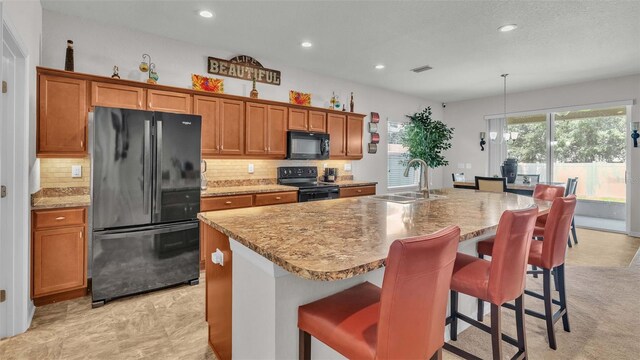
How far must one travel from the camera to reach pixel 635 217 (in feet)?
17.7

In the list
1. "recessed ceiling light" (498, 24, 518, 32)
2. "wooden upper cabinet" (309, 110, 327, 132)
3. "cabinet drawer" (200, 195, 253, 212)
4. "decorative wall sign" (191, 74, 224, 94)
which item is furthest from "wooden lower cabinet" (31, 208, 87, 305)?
"recessed ceiling light" (498, 24, 518, 32)

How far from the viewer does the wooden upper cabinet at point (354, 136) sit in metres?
5.56

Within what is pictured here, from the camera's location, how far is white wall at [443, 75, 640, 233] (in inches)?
213

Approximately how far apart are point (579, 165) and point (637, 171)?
33.7 inches

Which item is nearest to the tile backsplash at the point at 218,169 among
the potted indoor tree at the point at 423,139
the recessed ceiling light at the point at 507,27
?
the potted indoor tree at the point at 423,139

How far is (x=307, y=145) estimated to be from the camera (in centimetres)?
488

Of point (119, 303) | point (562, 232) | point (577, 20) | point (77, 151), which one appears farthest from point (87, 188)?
point (577, 20)

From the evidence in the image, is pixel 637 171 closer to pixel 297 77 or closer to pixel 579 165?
pixel 579 165

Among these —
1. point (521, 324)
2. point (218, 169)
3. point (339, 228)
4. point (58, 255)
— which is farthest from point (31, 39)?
point (521, 324)

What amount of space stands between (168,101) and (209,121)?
50cm

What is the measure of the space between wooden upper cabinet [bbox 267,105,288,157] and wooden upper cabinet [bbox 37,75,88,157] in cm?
210

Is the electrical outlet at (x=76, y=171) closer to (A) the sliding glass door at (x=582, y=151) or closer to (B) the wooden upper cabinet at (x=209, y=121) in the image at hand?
(B) the wooden upper cabinet at (x=209, y=121)

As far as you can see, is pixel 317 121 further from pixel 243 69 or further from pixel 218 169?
pixel 218 169

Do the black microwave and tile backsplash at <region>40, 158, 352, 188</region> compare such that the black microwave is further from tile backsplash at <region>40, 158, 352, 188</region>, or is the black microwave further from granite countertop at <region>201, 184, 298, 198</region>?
granite countertop at <region>201, 184, 298, 198</region>
